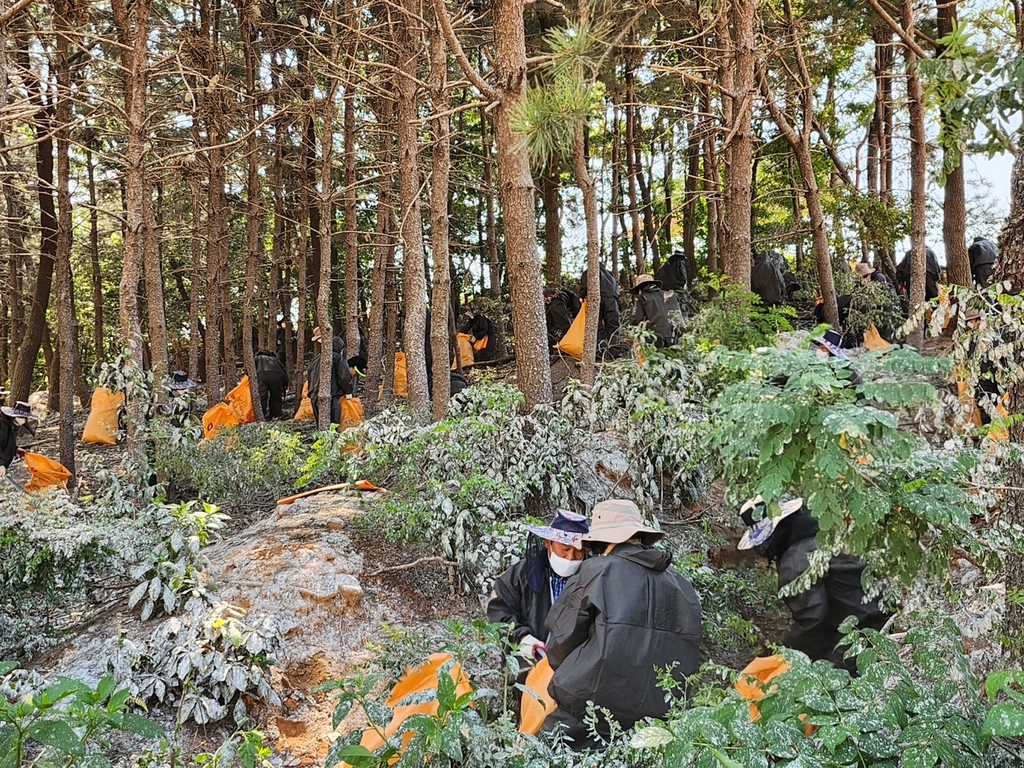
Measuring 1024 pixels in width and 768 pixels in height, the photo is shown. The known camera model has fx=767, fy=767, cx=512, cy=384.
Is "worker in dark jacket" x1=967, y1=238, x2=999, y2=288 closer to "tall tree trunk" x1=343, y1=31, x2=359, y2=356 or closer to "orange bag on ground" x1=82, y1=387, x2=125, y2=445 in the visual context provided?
"tall tree trunk" x1=343, y1=31, x2=359, y2=356

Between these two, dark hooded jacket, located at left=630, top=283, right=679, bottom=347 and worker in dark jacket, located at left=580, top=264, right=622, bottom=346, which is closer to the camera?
dark hooded jacket, located at left=630, top=283, right=679, bottom=347

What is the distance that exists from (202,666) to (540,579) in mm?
1884

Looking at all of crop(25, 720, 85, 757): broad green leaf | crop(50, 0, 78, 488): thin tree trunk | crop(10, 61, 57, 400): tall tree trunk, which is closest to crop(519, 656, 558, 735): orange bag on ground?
crop(25, 720, 85, 757): broad green leaf

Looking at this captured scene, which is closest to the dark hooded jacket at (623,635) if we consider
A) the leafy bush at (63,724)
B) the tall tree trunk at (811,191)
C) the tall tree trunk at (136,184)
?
the leafy bush at (63,724)

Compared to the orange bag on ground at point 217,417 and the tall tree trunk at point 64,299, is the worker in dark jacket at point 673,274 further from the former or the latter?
the tall tree trunk at point 64,299

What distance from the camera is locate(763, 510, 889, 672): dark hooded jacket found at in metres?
3.99

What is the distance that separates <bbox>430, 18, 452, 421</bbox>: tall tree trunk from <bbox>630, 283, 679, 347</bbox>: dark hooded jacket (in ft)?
7.11

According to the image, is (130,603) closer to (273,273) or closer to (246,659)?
(246,659)

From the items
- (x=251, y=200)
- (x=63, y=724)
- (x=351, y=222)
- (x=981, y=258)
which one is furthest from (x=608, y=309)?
(x=63, y=724)

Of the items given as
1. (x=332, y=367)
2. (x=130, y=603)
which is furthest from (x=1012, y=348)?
(x=332, y=367)

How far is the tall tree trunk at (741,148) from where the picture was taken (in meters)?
7.62

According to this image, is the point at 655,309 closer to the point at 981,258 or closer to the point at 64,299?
the point at 981,258

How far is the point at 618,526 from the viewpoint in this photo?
391 cm

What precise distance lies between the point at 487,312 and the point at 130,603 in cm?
1196
